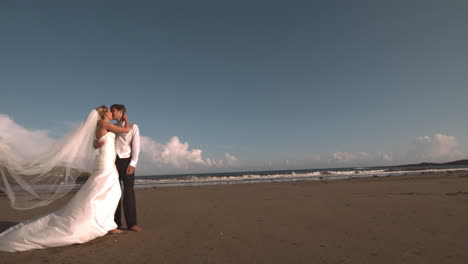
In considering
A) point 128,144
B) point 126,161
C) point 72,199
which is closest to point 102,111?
point 128,144

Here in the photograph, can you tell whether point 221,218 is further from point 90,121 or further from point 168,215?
point 90,121

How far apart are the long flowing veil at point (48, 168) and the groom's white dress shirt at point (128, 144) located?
45 centimetres

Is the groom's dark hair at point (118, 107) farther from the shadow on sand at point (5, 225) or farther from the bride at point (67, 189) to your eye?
the shadow on sand at point (5, 225)

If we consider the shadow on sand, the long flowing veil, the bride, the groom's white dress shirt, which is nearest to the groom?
the groom's white dress shirt

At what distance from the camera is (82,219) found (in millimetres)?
3830

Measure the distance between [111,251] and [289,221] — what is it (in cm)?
341

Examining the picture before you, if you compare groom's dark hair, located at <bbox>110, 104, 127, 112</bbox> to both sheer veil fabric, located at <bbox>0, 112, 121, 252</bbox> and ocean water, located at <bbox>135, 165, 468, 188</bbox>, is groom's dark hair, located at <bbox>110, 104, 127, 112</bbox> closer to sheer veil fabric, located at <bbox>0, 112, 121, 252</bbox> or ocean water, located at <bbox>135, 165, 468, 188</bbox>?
sheer veil fabric, located at <bbox>0, 112, 121, 252</bbox>

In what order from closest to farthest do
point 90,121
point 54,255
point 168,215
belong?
point 54,255
point 90,121
point 168,215

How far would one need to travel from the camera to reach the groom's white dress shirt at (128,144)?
4801mm

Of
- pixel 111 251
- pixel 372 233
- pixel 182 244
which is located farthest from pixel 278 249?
pixel 111 251

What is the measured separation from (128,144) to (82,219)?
1565mm

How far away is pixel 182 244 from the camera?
3.83 metres

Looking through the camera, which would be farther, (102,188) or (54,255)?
(102,188)

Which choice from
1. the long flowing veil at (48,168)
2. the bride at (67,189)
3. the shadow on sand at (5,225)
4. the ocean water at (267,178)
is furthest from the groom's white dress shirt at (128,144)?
the ocean water at (267,178)
